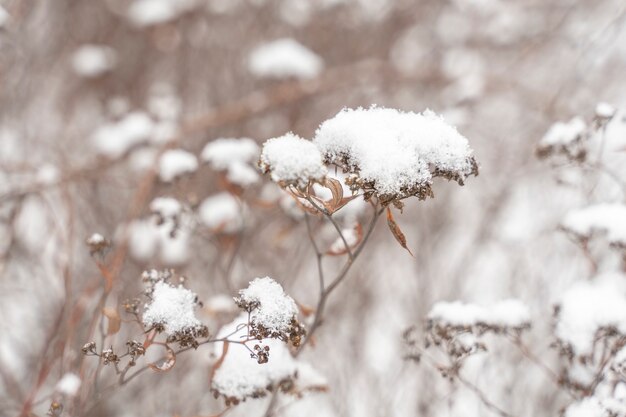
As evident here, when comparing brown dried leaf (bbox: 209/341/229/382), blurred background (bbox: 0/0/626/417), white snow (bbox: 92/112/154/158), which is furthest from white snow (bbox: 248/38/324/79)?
brown dried leaf (bbox: 209/341/229/382)

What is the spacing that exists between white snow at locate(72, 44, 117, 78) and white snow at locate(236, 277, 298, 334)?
3471mm

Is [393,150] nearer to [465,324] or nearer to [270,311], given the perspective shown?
[270,311]

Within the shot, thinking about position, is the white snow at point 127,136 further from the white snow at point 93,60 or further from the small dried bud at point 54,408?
the small dried bud at point 54,408

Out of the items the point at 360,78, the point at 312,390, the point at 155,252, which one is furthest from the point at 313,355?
the point at 360,78

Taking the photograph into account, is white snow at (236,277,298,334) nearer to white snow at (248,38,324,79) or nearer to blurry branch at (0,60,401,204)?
blurry branch at (0,60,401,204)

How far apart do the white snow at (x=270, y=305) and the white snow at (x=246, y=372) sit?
0.38ft

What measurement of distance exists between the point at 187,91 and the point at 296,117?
41.1 inches

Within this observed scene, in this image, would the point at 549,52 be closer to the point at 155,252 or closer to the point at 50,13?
the point at 155,252

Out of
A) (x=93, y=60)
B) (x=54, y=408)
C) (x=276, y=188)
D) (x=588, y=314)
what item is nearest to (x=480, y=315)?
(x=588, y=314)

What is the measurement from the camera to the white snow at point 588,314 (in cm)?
159

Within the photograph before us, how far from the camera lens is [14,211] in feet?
7.32

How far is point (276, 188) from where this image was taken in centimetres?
301

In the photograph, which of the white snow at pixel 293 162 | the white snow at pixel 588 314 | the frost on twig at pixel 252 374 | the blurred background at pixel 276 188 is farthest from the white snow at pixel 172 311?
the white snow at pixel 588 314

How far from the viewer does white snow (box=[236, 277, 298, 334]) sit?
130 cm
